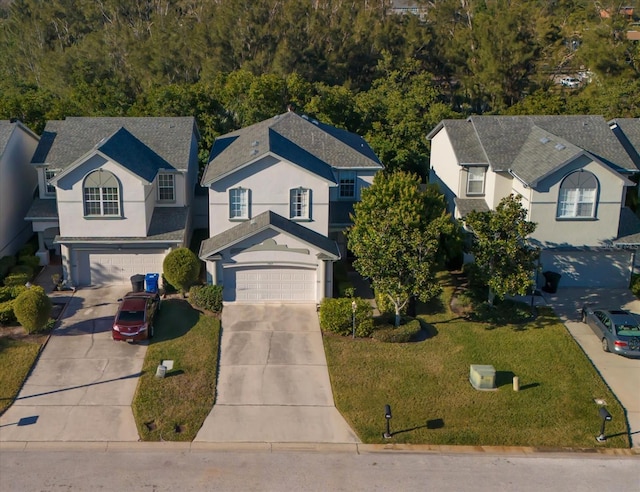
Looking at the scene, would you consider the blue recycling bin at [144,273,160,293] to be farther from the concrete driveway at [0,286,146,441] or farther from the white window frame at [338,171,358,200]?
the white window frame at [338,171,358,200]

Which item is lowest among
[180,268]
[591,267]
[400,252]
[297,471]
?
[297,471]

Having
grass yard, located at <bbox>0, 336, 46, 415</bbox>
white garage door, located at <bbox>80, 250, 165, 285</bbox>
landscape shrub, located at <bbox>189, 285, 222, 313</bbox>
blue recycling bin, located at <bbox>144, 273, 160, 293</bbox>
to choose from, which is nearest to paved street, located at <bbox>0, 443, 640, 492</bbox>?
grass yard, located at <bbox>0, 336, 46, 415</bbox>

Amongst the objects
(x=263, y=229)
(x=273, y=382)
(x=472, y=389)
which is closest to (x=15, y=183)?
(x=263, y=229)

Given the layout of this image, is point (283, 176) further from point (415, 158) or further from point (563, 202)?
point (415, 158)

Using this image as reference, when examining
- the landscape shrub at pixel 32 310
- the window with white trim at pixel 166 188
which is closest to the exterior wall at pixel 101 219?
the window with white trim at pixel 166 188

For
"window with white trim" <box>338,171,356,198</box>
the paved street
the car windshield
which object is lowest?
the paved street

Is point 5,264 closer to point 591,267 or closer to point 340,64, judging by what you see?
point 591,267
